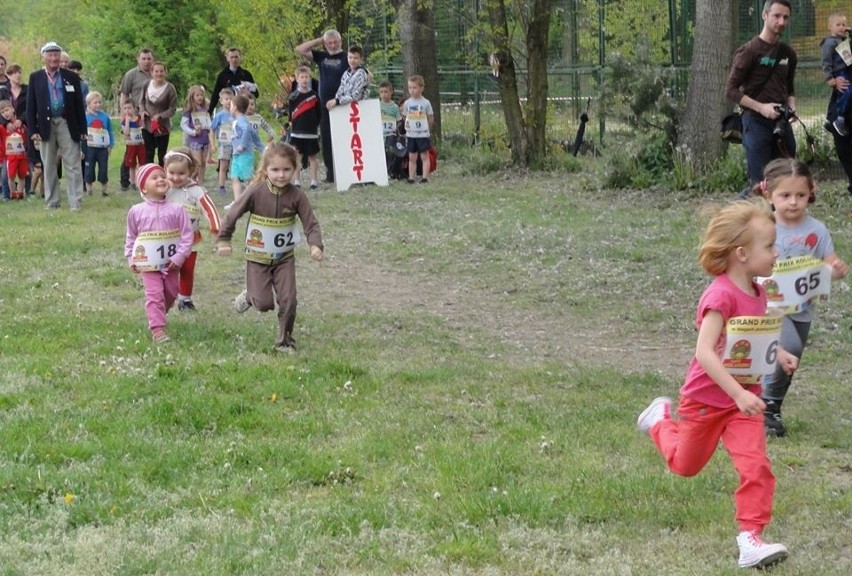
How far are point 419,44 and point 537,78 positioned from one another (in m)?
3.68

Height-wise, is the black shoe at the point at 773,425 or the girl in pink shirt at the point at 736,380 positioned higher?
the girl in pink shirt at the point at 736,380

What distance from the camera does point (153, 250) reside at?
10.1m

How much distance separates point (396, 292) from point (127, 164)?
1185cm

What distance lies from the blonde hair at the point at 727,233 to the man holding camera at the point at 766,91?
5.40m

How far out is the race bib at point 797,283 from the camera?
712 centimetres

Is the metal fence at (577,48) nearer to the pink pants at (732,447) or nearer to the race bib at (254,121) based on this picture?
the race bib at (254,121)

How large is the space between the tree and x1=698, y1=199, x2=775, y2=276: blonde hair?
665 inches

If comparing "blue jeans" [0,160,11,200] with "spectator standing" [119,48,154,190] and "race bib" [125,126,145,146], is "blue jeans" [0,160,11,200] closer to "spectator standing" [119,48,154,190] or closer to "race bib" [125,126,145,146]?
"race bib" [125,126,145,146]

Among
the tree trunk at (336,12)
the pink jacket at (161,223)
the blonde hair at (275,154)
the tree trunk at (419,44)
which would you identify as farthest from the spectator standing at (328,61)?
the blonde hair at (275,154)

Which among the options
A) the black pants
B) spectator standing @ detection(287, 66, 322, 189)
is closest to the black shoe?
spectator standing @ detection(287, 66, 322, 189)

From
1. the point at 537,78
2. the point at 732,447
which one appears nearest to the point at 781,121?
the point at 732,447

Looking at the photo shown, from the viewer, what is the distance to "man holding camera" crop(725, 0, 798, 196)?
10977 mm

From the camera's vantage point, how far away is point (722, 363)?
5586 mm

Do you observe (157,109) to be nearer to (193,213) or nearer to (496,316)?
(193,213)
